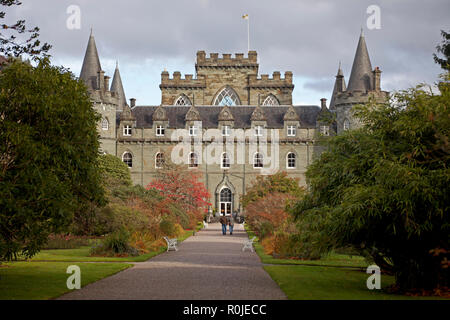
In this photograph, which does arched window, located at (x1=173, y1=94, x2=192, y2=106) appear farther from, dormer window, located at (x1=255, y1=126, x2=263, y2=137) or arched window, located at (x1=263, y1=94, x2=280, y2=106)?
dormer window, located at (x1=255, y1=126, x2=263, y2=137)

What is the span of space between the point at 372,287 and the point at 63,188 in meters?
7.18

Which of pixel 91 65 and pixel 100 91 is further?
pixel 91 65

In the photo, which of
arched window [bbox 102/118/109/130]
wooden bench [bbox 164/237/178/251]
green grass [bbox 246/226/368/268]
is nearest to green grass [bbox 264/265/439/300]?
green grass [bbox 246/226/368/268]

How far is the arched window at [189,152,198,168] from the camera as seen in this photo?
5469 centimetres

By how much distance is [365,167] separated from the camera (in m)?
12.5

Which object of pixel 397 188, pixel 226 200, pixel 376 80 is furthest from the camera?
pixel 226 200

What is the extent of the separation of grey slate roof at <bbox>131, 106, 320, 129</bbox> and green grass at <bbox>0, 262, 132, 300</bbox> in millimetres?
38514

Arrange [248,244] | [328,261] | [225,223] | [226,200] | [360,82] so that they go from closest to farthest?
1. [328,261]
2. [248,244]
3. [225,223]
4. [360,82]
5. [226,200]

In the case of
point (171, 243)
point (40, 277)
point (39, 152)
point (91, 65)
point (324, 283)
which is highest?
point (91, 65)

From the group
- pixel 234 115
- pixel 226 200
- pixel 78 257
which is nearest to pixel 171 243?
pixel 78 257

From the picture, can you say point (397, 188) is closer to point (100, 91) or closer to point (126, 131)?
point (100, 91)

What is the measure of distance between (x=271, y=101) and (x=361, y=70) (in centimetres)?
1264

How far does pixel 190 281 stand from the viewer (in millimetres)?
13695

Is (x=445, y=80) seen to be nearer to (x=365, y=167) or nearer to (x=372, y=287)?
(x=365, y=167)
